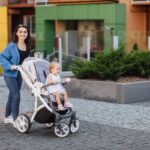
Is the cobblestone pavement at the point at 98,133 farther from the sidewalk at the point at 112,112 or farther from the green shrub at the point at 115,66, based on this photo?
the green shrub at the point at 115,66

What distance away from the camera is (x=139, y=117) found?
11.2 m

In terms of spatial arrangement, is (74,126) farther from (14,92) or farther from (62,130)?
(14,92)

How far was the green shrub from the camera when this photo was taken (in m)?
13.8

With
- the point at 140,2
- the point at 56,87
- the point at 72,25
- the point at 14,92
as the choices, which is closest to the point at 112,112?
the point at 14,92

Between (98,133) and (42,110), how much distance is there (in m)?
1.02

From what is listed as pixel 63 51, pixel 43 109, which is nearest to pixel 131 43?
pixel 63 51

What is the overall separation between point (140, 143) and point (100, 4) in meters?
20.6

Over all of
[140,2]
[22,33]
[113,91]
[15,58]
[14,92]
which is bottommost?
[113,91]

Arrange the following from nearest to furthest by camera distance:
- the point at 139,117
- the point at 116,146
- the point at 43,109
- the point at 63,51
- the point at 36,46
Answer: the point at 116,146 < the point at 43,109 < the point at 139,117 < the point at 63,51 < the point at 36,46

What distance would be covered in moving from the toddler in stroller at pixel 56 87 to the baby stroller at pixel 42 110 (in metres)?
A: 0.08

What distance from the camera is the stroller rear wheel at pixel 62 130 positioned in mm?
9312

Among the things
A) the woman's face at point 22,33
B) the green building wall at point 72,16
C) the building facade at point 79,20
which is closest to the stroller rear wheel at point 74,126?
the woman's face at point 22,33

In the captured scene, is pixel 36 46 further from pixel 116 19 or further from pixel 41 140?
pixel 41 140

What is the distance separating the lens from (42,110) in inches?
373
